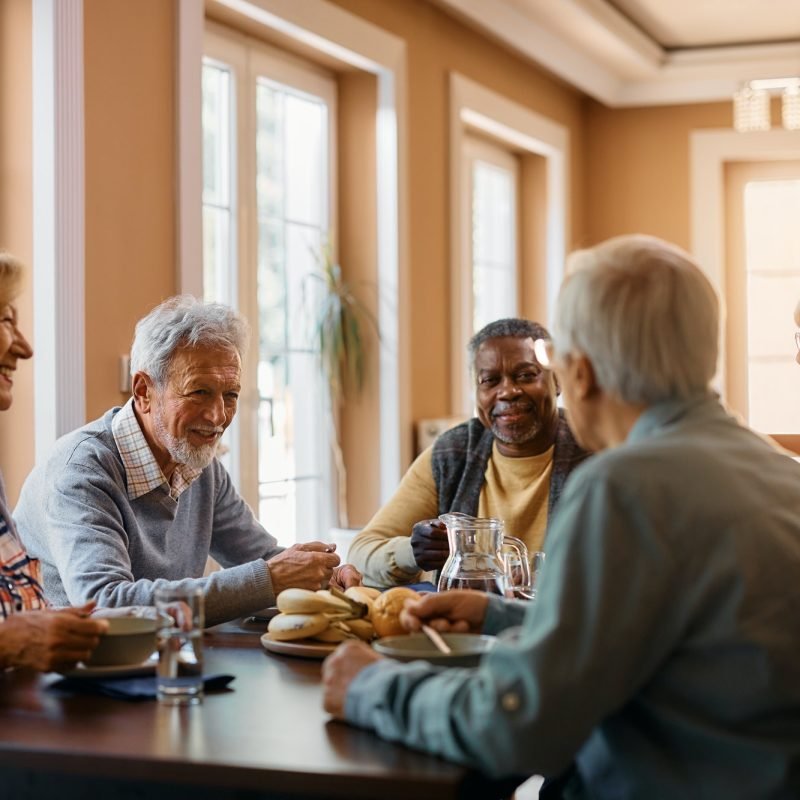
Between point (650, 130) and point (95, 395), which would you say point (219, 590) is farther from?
point (650, 130)

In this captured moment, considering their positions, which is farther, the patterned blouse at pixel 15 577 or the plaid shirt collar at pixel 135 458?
the plaid shirt collar at pixel 135 458

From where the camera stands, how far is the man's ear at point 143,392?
8.14ft

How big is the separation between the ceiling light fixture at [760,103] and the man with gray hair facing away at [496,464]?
9.24 ft


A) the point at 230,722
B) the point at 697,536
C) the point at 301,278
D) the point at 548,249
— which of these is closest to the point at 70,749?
the point at 230,722

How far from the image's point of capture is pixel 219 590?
82.7 inches

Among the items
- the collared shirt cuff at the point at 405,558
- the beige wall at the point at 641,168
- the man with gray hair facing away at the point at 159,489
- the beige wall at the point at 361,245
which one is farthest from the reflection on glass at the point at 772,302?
the man with gray hair facing away at the point at 159,489

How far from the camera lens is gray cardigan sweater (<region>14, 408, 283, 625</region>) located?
2.12m

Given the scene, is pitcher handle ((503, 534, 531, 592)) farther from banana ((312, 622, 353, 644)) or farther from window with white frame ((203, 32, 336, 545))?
window with white frame ((203, 32, 336, 545))

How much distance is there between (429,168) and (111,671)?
3651 millimetres

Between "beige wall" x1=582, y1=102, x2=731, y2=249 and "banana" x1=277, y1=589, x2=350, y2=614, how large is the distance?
4.95m

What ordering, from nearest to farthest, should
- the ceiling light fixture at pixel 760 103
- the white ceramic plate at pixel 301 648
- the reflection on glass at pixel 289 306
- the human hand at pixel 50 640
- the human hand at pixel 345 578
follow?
the human hand at pixel 50 640 → the white ceramic plate at pixel 301 648 → the human hand at pixel 345 578 → the reflection on glass at pixel 289 306 → the ceiling light fixture at pixel 760 103

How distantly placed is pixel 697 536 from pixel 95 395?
2206 millimetres

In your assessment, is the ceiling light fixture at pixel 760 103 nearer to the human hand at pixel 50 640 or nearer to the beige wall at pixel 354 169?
the beige wall at pixel 354 169

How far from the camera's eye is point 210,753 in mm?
1321
